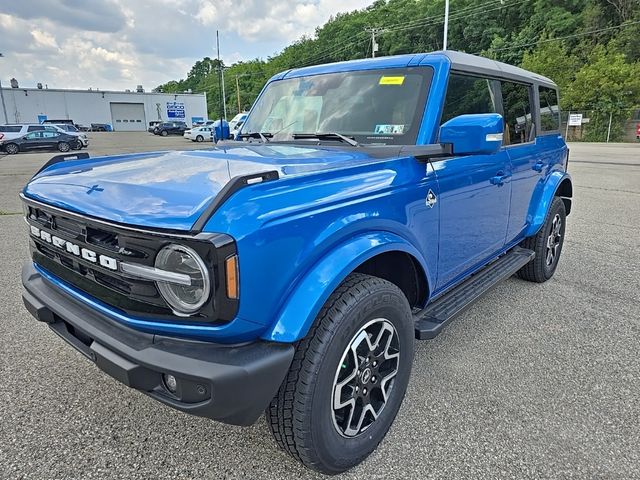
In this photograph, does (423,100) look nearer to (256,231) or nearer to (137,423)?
(256,231)

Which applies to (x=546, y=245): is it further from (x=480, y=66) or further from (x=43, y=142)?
(x=43, y=142)

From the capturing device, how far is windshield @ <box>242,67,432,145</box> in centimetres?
267

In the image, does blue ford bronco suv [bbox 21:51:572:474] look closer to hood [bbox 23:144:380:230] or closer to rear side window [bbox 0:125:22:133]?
hood [bbox 23:144:380:230]

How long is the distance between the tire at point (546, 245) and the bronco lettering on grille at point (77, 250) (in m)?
3.81

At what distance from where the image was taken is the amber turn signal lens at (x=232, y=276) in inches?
59.1

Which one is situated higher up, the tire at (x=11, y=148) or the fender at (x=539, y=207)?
A: the tire at (x=11, y=148)

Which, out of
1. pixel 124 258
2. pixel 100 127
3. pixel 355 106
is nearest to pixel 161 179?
pixel 124 258

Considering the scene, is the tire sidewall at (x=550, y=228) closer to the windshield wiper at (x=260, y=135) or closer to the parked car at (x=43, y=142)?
the windshield wiper at (x=260, y=135)

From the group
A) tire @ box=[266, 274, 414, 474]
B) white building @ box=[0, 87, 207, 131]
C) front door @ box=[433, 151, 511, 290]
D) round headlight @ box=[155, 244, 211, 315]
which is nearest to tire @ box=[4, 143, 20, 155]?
front door @ box=[433, 151, 511, 290]

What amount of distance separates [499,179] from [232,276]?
237 cm

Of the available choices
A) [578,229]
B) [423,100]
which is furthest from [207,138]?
[423,100]

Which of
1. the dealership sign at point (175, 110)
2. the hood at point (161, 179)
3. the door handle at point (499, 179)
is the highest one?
the dealership sign at point (175, 110)

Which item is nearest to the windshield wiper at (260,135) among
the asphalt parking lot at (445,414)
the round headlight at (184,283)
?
the round headlight at (184,283)

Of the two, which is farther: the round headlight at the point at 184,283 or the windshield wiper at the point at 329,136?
the windshield wiper at the point at 329,136
